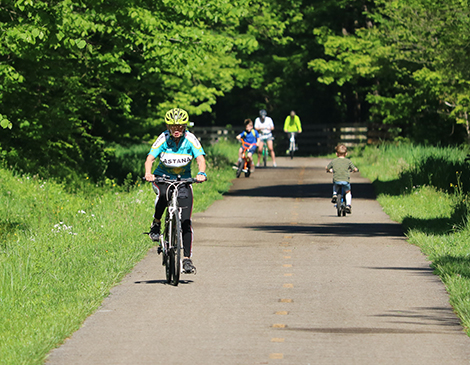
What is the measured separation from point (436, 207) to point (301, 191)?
623cm

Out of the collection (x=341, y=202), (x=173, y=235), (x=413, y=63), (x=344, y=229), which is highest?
(x=413, y=63)

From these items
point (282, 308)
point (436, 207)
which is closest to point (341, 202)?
point (436, 207)

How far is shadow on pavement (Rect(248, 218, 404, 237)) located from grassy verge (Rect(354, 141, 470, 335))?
28cm

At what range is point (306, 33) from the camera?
47.6 m

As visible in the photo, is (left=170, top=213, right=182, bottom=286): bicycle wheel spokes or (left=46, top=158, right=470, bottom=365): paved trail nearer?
(left=46, top=158, right=470, bottom=365): paved trail

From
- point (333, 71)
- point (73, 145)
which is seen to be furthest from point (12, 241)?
point (333, 71)

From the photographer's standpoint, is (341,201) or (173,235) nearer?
(173,235)

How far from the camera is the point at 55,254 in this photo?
1138 cm

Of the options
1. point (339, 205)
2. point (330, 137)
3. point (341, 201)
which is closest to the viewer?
point (339, 205)

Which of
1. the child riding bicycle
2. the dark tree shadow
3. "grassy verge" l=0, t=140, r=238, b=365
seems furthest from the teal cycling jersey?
the child riding bicycle

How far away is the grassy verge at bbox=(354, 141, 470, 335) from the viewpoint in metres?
10.2

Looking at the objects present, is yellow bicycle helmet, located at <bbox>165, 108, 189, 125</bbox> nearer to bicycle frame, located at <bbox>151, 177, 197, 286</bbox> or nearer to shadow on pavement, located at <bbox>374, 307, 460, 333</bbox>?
bicycle frame, located at <bbox>151, 177, 197, 286</bbox>

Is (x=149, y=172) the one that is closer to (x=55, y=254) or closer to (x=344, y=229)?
(x=55, y=254)

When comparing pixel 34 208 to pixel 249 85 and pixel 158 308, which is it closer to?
pixel 158 308
